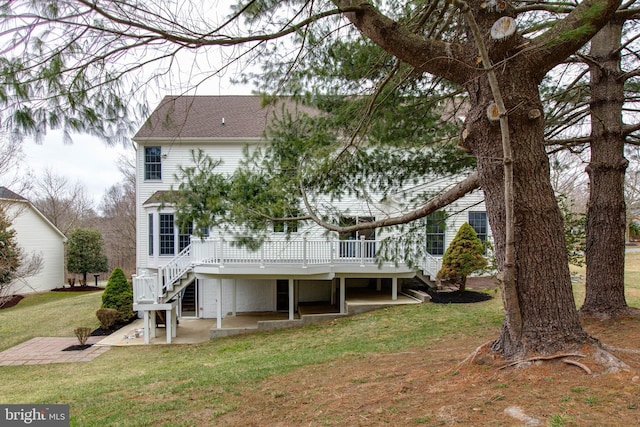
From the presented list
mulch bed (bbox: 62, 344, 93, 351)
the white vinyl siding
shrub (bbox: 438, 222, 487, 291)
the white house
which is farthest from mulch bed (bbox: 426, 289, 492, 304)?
the white vinyl siding

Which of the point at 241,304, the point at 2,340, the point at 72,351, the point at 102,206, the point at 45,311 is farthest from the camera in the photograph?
the point at 102,206

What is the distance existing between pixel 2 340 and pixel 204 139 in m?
8.45

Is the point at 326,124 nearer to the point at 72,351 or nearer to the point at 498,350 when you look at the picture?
the point at 498,350

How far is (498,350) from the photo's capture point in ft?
11.0

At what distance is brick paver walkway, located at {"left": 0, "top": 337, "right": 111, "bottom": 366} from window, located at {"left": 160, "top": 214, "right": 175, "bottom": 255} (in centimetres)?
351

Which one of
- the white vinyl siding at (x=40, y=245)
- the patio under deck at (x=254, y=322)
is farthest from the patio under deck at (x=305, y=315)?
the white vinyl siding at (x=40, y=245)

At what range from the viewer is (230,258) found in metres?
10.8

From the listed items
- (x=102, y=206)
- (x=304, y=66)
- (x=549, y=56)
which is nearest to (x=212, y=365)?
(x=304, y=66)

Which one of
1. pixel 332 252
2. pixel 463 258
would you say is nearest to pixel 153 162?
pixel 332 252

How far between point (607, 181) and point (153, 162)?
13.1 meters

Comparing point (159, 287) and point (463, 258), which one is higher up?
→ point (463, 258)

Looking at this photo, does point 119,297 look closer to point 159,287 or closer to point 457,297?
point 159,287

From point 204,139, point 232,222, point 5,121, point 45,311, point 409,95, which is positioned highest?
point 204,139

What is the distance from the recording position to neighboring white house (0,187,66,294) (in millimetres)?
18584
